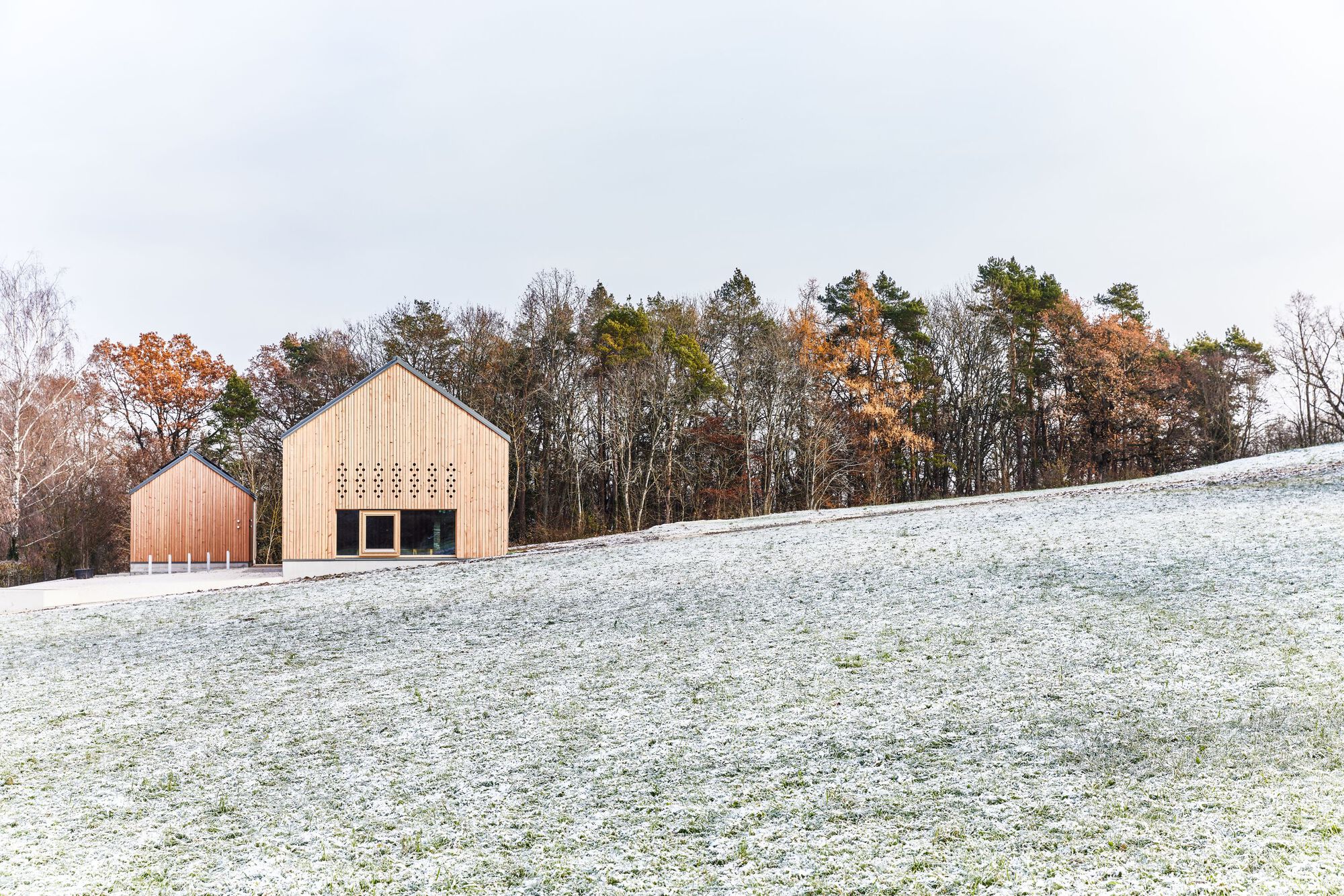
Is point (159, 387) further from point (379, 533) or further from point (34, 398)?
point (379, 533)

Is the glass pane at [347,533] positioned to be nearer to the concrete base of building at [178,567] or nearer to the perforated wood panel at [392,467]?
the perforated wood panel at [392,467]

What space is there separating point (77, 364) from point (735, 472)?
1072 inches

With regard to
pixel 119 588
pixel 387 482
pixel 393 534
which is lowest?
pixel 119 588

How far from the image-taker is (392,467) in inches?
872

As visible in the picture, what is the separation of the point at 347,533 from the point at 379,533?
853mm

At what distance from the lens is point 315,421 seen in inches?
866

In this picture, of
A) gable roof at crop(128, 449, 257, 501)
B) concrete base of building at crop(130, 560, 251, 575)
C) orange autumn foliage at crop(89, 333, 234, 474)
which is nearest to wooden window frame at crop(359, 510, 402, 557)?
concrete base of building at crop(130, 560, 251, 575)

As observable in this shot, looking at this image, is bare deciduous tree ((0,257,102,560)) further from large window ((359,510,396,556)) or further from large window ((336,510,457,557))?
large window ((359,510,396,556))

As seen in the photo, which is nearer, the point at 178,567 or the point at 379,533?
the point at 379,533

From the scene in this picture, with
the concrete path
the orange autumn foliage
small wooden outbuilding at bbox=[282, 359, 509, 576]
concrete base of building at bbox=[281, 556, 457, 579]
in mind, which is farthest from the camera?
the orange autumn foliage

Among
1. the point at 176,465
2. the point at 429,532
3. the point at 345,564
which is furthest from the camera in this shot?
the point at 176,465

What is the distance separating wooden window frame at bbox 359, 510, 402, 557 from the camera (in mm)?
21938

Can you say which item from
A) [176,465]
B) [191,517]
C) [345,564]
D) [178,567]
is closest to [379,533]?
[345,564]

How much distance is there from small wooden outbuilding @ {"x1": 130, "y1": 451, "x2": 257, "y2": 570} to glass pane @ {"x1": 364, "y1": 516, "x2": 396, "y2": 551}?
8.89m
